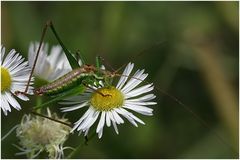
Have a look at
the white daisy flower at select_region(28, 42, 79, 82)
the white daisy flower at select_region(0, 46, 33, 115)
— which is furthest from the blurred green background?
the white daisy flower at select_region(0, 46, 33, 115)

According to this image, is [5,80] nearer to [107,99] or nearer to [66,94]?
[66,94]

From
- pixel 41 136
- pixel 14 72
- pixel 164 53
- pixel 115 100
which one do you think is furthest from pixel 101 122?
pixel 164 53

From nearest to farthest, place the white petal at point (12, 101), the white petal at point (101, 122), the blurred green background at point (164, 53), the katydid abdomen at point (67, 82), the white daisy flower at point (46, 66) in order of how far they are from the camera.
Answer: the white petal at point (101, 122), the white petal at point (12, 101), the katydid abdomen at point (67, 82), the white daisy flower at point (46, 66), the blurred green background at point (164, 53)

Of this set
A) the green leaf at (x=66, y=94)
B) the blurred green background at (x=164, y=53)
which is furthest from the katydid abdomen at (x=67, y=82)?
the blurred green background at (x=164, y=53)

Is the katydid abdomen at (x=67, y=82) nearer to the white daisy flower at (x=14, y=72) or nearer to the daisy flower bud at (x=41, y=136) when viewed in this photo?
the white daisy flower at (x=14, y=72)

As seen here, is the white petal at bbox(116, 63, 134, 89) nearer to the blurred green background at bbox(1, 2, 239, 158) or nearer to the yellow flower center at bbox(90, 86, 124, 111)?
the yellow flower center at bbox(90, 86, 124, 111)

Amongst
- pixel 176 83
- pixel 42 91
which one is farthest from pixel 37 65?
pixel 176 83
